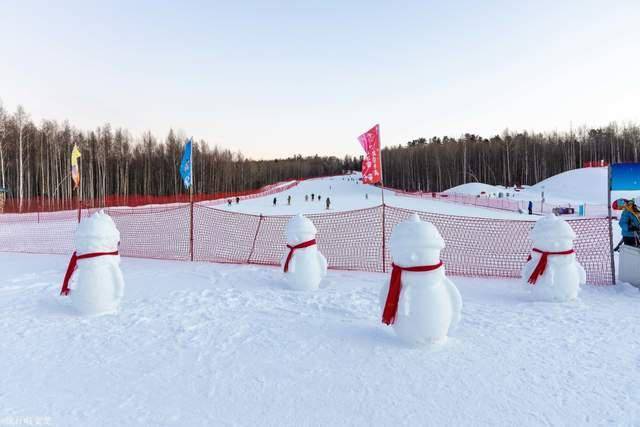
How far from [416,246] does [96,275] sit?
13.1ft

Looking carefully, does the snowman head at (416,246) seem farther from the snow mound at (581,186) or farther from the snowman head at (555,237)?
the snow mound at (581,186)

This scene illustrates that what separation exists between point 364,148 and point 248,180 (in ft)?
248

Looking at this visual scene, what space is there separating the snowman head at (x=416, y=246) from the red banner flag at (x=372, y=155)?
5.70 meters

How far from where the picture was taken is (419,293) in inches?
134

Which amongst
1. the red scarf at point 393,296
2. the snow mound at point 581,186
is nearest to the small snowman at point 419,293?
the red scarf at point 393,296

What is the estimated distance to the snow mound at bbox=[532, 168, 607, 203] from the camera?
127 feet

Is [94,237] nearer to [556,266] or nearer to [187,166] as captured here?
[187,166]

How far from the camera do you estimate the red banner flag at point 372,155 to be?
9.20 m

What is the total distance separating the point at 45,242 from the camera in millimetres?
12414

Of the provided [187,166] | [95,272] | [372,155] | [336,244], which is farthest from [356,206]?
[95,272]

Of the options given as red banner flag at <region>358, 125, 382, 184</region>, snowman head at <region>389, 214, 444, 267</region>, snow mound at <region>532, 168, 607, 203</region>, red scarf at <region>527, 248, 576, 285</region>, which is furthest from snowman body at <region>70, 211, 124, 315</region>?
snow mound at <region>532, 168, 607, 203</region>

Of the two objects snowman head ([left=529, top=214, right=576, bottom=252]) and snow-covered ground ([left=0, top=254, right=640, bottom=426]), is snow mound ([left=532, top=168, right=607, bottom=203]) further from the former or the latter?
snow-covered ground ([left=0, top=254, right=640, bottom=426])

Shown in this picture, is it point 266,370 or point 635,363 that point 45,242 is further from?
point 635,363

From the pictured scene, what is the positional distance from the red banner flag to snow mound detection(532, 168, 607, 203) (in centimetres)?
3793
